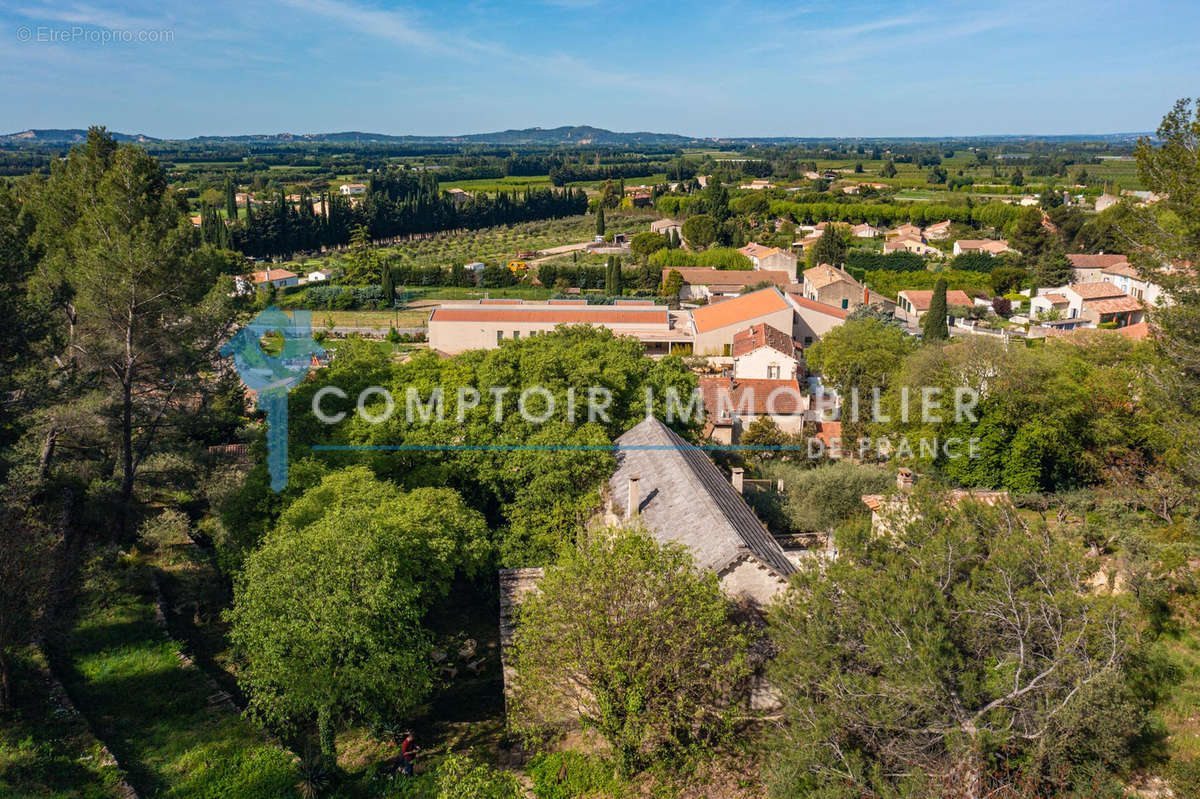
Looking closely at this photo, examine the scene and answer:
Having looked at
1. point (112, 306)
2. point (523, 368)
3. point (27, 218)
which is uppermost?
point (27, 218)

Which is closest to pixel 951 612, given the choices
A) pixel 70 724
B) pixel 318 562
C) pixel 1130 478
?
pixel 318 562

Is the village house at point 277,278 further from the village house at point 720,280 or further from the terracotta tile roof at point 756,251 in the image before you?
the terracotta tile roof at point 756,251

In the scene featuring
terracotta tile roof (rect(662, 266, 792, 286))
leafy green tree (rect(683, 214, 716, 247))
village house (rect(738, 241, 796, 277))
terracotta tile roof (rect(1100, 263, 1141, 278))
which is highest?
leafy green tree (rect(683, 214, 716, 247))

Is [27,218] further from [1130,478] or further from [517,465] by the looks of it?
[1130,478]

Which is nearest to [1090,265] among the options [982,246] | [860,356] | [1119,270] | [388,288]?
[1119,270]

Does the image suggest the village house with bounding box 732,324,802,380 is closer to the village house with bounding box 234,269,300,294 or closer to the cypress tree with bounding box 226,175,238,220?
the village house with bounding box 234,269,300,294

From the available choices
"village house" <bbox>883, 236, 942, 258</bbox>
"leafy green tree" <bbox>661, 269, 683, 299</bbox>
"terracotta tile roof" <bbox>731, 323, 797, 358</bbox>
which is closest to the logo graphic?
"terracotta tile roof" <bbox>731, 323, 797, 358</bbox>

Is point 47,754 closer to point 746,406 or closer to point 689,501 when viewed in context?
point 689,501
